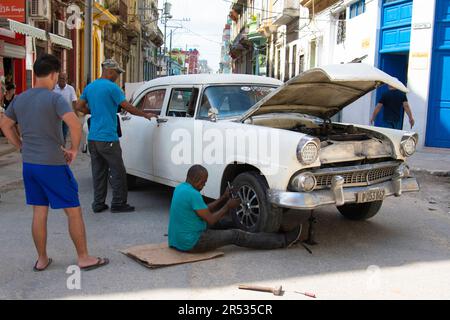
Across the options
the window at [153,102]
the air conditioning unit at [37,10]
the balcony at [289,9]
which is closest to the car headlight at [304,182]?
the window at [153,102]

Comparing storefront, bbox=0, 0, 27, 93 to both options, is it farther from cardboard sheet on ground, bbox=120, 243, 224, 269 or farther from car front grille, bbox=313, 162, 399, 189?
car front grille, bbox=313, 162, 399, 189

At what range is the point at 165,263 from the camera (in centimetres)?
438

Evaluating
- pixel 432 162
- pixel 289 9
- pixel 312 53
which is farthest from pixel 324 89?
pixel 289 9

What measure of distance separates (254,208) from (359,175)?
109 centimetres

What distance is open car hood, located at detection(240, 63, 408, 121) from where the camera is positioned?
4.99m

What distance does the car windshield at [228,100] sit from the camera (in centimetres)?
592

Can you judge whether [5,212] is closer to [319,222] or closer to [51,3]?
[319,222]

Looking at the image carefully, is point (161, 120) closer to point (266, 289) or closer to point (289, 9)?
point (266, 289)

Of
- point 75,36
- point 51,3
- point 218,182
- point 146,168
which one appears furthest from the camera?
point 75,36

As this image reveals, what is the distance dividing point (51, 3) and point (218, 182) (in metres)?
16.3

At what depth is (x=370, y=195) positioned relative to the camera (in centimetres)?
495
